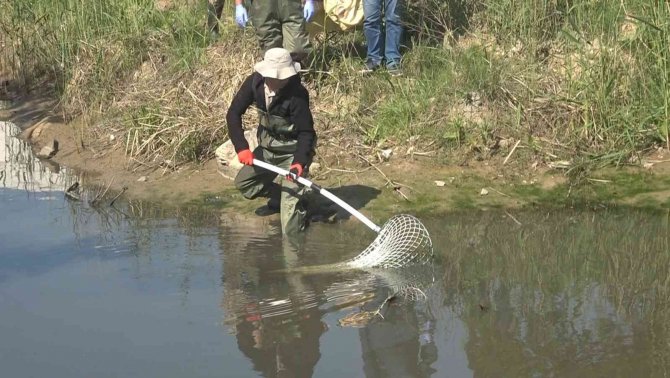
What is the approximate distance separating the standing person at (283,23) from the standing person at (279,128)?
155 cm

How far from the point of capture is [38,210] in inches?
301

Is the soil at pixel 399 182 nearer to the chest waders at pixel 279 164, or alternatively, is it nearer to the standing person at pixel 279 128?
the chest waders at pixel 279 164

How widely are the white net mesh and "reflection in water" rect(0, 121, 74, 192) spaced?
3.13 m

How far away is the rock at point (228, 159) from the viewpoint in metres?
8.03

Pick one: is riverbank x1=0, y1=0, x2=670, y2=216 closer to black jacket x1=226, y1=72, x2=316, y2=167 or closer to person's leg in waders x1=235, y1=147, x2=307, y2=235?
person's leg in waders x1=235, y1=147, x2=307, y2=235

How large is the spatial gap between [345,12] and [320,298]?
3693 mm

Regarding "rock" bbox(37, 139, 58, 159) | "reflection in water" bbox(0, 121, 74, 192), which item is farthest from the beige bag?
"rock" bbox(37, 139, 58, 159)

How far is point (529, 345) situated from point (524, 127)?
3.39 metres

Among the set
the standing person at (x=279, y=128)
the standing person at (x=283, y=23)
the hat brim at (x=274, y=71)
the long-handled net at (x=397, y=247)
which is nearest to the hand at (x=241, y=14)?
the standing person at (x=283, y=23)

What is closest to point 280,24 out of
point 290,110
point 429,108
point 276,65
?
point 429,108

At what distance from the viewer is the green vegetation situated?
801 cm

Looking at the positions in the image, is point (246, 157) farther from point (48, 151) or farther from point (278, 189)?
point (48, 151)

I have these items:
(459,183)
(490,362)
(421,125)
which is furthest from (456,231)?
(490,362)

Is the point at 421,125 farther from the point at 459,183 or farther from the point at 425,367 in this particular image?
the point at 425,367
